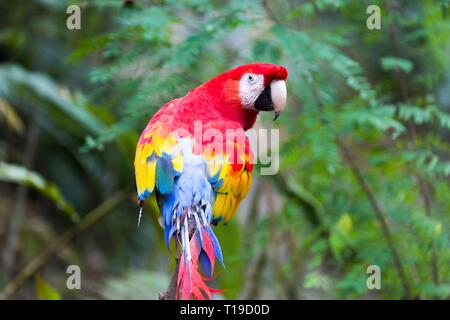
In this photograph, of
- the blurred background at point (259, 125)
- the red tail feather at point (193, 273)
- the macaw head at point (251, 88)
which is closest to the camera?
the red tail feather at point (193, 273)

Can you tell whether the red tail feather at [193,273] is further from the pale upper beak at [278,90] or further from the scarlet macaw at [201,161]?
the pale upper beak at [278,90]

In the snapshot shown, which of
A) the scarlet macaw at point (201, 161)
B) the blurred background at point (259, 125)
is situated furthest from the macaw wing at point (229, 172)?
the blurred background at point (259, 125)

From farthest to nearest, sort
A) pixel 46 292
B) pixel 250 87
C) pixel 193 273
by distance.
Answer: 1. pixel 46 292
2. pixel 250 87
3. pixel 193 273

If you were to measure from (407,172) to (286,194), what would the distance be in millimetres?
470

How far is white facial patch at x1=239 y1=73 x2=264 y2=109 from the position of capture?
126 cm

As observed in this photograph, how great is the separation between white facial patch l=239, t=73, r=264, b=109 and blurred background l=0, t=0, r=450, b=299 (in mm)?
326

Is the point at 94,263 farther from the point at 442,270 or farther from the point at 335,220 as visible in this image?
the point at 442,270

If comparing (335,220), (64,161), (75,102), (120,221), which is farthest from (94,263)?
(335,220)

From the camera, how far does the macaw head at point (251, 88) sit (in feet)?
4.12

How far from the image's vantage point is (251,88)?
1.27 m

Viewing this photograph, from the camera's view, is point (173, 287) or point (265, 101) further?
point (265, 101)

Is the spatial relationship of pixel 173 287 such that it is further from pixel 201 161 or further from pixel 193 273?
pixel 201 161

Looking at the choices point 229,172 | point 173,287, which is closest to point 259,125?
point 229,172

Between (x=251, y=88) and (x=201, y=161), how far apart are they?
0.23 metres
